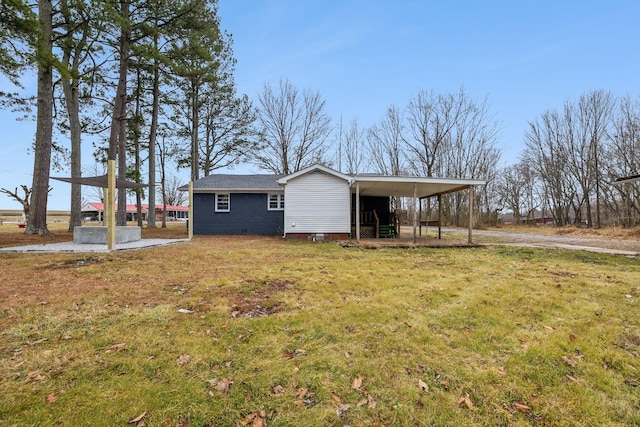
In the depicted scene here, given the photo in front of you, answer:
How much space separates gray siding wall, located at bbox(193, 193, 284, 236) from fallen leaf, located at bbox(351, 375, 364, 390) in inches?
548

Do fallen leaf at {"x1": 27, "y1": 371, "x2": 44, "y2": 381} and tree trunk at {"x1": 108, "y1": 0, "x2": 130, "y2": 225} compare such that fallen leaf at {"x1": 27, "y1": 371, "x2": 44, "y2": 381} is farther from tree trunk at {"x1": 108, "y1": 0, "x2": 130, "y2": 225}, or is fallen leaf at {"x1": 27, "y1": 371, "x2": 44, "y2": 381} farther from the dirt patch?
tree trunk at {"x1": 108, "y1": 0, "x2": 130, "y2": 225}

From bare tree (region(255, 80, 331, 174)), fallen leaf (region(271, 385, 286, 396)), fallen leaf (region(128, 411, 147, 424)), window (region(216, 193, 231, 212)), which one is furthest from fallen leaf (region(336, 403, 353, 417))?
bare tree (region(255, 80, 331, 174))

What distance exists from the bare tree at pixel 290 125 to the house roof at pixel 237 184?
916 centimetres

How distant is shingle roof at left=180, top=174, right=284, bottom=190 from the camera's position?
51.9 feet

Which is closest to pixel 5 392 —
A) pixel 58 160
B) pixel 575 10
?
pixel 575 10

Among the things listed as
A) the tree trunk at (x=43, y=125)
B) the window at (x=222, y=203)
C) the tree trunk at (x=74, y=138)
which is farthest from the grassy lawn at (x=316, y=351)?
the tree trunk at (x=74, y=138)

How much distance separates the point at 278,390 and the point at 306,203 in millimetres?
11331

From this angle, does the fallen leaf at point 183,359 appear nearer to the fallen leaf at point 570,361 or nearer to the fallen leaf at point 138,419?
the fallen leaf at point 138,419

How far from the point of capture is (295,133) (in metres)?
26.8

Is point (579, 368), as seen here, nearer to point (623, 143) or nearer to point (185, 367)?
point (185, 367)

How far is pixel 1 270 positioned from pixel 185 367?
6324 millimetres

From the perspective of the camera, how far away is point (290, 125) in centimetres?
2675

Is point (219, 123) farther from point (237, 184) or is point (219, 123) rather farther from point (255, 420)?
point (255, 420)

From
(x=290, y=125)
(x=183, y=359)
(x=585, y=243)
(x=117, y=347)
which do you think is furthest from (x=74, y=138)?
(x=585, y=243)
